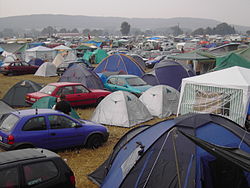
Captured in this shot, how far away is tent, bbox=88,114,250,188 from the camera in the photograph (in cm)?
500

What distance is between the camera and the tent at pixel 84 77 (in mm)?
15523

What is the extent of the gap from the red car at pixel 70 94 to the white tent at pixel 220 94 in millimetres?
3996

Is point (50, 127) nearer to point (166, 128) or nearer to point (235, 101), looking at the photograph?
point (166, 128)

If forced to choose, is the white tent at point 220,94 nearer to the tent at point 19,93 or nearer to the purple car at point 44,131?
the purple car at point 44,131

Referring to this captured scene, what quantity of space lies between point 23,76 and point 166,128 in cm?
2150

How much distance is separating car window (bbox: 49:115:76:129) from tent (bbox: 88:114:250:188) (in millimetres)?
2539

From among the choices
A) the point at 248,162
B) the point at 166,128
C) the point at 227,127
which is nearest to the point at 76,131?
the point at 166,128

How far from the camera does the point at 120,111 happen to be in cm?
1098

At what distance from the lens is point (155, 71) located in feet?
55.9

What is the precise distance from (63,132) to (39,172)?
3.07m

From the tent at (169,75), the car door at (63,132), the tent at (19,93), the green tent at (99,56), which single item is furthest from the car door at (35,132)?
the green tent at (99,56)

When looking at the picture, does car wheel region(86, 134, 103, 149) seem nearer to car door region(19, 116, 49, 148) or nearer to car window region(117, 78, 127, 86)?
car door region(19, 116, 49, 148)

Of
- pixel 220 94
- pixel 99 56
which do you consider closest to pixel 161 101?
pixel 220 94

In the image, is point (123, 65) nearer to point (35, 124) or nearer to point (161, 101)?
point (161, 101)
